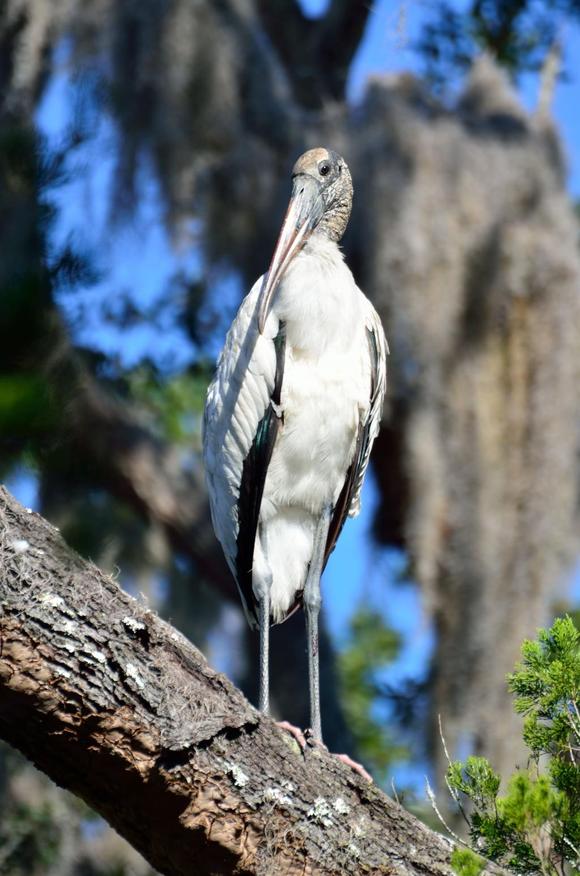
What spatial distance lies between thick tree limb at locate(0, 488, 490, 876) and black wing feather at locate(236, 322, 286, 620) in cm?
105

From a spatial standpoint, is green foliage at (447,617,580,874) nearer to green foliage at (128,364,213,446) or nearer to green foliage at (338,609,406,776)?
green foliage at (128,364,213,446)

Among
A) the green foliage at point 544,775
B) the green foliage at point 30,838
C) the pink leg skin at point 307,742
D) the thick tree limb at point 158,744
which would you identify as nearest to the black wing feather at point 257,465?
the pink leg skin at point 307,742

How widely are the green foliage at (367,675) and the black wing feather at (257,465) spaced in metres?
4.55

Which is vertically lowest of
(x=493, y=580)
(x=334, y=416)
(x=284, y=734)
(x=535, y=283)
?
(x=284, y=734)

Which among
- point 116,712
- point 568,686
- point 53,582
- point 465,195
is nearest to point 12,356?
point 53,582

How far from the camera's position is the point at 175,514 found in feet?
23.4

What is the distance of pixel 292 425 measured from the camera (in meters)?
3.61

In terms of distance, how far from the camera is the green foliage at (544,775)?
214 centimetres

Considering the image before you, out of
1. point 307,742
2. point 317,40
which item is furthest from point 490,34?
point 307,742

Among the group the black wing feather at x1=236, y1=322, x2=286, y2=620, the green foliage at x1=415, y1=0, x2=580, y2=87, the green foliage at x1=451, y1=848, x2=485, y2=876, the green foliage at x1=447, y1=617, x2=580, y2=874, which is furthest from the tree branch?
the green foliage at x1=451, y1=848, x2=485, y2=876

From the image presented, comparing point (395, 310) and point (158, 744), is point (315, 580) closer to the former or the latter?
point (158, 744)

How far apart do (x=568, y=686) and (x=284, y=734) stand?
672 mm

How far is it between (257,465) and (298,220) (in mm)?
754

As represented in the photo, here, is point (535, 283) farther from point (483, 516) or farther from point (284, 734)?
point (284, 734)
